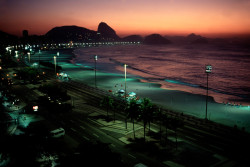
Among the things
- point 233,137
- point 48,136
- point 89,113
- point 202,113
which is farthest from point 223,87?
point 48,136

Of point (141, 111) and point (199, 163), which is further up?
point (141, 111)

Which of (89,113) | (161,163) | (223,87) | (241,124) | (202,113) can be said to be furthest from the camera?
(223,87)

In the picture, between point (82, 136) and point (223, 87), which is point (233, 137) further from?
point (223, 87)

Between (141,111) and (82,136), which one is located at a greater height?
(141,111)

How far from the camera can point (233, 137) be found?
29.5 meters

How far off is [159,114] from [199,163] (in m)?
7.94

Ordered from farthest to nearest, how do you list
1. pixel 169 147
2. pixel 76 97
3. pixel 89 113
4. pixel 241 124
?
pixel 76 97
pixel 89 113
pixel 241 124
pixel 169 147

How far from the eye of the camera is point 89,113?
127 feet

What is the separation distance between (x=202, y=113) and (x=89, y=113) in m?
22.9

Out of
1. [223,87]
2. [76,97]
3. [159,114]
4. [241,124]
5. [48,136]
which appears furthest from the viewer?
[223,87]

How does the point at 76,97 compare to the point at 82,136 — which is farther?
the point at 76,97

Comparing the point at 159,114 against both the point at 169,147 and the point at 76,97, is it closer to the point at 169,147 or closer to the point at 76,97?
the point at 169,147

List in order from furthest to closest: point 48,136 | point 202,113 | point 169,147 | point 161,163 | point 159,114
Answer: point 202,113, point 159,114, point 169,147, point 161,163, point 48,136

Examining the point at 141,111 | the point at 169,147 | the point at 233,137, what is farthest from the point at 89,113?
the point at 233,137
